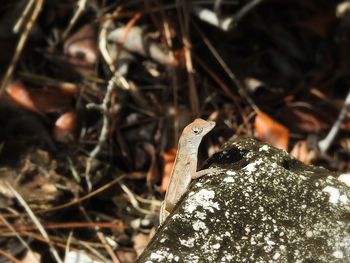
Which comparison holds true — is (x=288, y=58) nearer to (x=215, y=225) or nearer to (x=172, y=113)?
(x=172, y=113)

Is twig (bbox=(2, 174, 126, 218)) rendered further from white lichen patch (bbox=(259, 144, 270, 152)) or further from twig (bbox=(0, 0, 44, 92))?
white lichen patch (bbox=(259, 144, 270, 152))

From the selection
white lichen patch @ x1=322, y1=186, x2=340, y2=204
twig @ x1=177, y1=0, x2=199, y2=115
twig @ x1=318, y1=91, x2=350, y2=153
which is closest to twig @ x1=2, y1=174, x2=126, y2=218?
twig @ x1=177, y1=0, x2=199, y2=115

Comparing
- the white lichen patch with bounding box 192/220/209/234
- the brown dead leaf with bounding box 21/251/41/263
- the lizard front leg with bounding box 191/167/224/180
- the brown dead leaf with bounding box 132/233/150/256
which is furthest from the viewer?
the brown dead leaf with bounding box 132/233/150/256

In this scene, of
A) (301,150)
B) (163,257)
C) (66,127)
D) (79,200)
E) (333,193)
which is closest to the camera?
(163,257)

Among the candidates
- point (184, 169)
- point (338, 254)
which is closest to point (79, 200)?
point (184, 169)

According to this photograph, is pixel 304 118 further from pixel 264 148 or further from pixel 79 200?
pixel 264 148

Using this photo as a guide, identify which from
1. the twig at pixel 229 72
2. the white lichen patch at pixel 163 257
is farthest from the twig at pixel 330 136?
the white lichen patch at pixel 163 257

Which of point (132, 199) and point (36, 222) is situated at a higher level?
point (36, 222)
